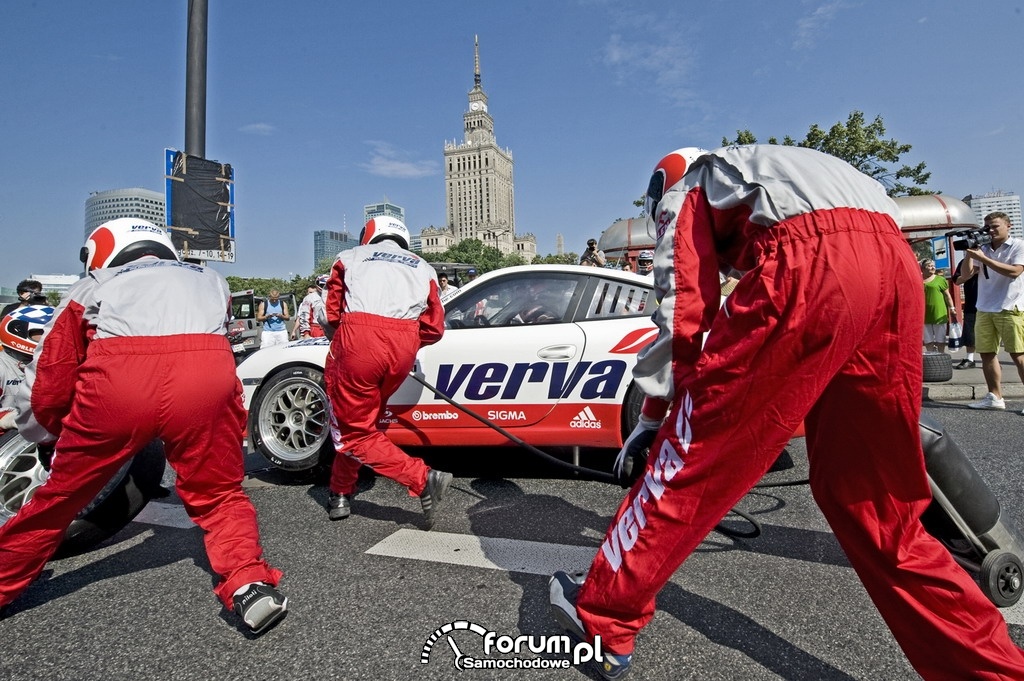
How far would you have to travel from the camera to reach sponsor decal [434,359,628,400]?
11.6 feet

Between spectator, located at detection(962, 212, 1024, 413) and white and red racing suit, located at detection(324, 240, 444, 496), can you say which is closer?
white and red racing suit, located at detection(324, 240, 444, 496)

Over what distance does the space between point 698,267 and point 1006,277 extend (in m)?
5.81

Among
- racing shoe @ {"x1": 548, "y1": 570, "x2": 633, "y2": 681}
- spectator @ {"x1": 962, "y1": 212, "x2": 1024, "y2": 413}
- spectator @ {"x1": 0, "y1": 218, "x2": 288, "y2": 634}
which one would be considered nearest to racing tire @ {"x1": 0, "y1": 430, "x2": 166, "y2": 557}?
spectator @ {"x1": 0, "y1": 218, "x2": 288, "y2": 634}

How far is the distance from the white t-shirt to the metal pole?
754cm

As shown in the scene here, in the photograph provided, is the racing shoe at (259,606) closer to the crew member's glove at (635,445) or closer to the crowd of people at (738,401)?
the crowd of people at (738,401)

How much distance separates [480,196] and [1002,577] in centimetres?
13919

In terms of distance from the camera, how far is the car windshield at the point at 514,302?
383 cm

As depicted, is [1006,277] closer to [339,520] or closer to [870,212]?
[870,212]

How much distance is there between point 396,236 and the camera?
3498 millimetres

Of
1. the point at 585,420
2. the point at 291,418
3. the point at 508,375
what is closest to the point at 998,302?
the point at 585,420

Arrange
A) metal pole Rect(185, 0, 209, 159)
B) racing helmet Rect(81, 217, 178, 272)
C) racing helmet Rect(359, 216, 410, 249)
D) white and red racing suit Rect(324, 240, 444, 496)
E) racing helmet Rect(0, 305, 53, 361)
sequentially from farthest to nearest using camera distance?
metal pole Rect(185, 0, 209, 159) → racing helmet Rect(0, 305, 53, 361) → racing helmet Rect(359, 216, 410, 249) → white and red racing suit Rect(324, 240, 444, 496) → racing helmet Rect(81, 217, 178, 272)

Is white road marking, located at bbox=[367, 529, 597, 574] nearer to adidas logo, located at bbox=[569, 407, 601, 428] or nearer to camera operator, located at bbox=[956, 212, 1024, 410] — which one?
adidas logo, located at bbox=[569, 407, 601, 428]

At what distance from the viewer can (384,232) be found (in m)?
3.45

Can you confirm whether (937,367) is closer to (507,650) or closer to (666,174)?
(666,174)
